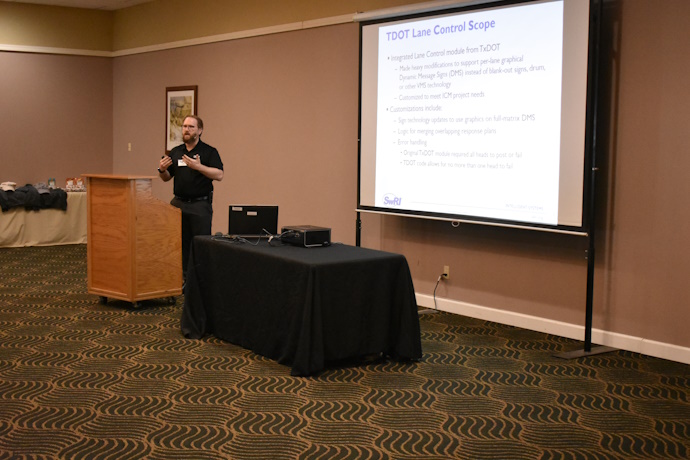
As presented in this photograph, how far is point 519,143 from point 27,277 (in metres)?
4.83

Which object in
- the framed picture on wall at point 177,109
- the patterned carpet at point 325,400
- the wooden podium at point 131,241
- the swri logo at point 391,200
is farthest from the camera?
the framed picture on wall at point 177,109

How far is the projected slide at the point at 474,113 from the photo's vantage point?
517 centimetres

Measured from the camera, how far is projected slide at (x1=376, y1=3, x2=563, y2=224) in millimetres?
5168

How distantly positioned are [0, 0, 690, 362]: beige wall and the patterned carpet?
0.39m

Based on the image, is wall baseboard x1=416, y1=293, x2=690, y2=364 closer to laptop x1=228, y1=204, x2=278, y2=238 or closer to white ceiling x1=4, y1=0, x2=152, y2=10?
laptop x1=228, y1=204, x2=278, y2=238

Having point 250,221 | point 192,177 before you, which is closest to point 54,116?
point 192,177

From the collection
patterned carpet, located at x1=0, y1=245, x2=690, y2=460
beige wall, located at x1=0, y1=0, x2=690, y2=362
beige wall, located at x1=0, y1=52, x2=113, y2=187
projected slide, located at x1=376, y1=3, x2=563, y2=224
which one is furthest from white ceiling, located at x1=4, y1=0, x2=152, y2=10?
patterned carpet, located at x1=0, y1=245, x2=690, y2=460

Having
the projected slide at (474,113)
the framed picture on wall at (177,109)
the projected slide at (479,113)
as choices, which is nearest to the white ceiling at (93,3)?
the framed picture on wall at (177,109)

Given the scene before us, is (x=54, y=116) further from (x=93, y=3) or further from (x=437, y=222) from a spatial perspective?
(x=437, y=222)

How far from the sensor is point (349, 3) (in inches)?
273

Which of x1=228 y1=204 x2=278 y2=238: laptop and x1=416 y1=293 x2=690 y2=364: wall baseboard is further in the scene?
x1=228 y1=204 x2=278 y2=238: laptop

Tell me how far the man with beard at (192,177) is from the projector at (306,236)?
4.98ft

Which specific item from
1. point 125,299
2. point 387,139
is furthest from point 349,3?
point 125,299

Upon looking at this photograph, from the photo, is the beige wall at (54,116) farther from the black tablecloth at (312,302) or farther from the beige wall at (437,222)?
the black tablecloth at (312,302)
